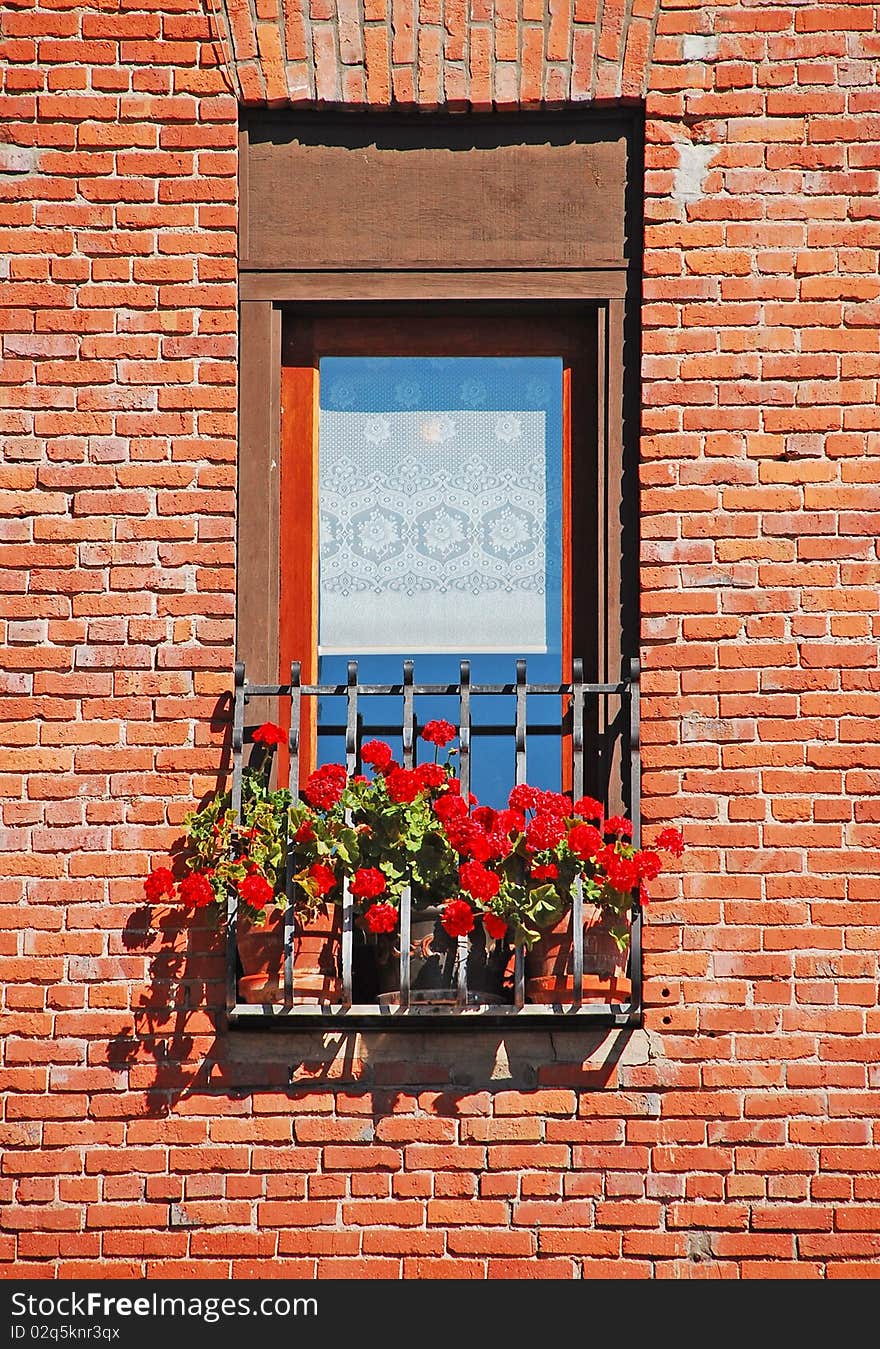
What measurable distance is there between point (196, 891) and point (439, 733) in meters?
0.81

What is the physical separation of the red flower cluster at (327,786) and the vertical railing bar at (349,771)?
0.09 metres

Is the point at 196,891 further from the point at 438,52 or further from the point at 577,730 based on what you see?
the point at 438,52

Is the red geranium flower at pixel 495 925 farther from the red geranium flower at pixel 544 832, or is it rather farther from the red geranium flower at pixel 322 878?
the red geranium flower at pixel 322 878

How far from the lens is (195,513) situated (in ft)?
16.6

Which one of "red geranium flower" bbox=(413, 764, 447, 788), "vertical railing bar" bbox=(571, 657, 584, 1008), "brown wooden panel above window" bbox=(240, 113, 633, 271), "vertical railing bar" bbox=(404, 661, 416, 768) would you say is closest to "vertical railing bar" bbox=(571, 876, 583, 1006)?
"vertical railing bar" bbox=(571, 657, 584, 1008)

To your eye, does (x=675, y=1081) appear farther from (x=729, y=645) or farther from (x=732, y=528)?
(x=732, y=528)

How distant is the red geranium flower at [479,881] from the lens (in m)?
4.54

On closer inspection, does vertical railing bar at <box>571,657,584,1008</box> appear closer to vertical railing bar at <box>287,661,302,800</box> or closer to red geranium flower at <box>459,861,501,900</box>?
red geranium flower at <box>459,861,501,900</box>

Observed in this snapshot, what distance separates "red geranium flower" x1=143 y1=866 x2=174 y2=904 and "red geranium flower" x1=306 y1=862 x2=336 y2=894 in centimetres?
40

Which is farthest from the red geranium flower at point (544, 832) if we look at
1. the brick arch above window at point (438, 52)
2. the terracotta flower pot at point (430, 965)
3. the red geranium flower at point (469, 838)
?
the brick arch above window at point (438, 52)

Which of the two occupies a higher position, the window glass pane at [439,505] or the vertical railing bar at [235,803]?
the window glass pane at [439,505]

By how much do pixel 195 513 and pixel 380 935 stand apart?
1389 mm

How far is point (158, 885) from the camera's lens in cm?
467

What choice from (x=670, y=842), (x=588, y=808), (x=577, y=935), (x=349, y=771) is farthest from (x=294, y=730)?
(x=670, y=842)
